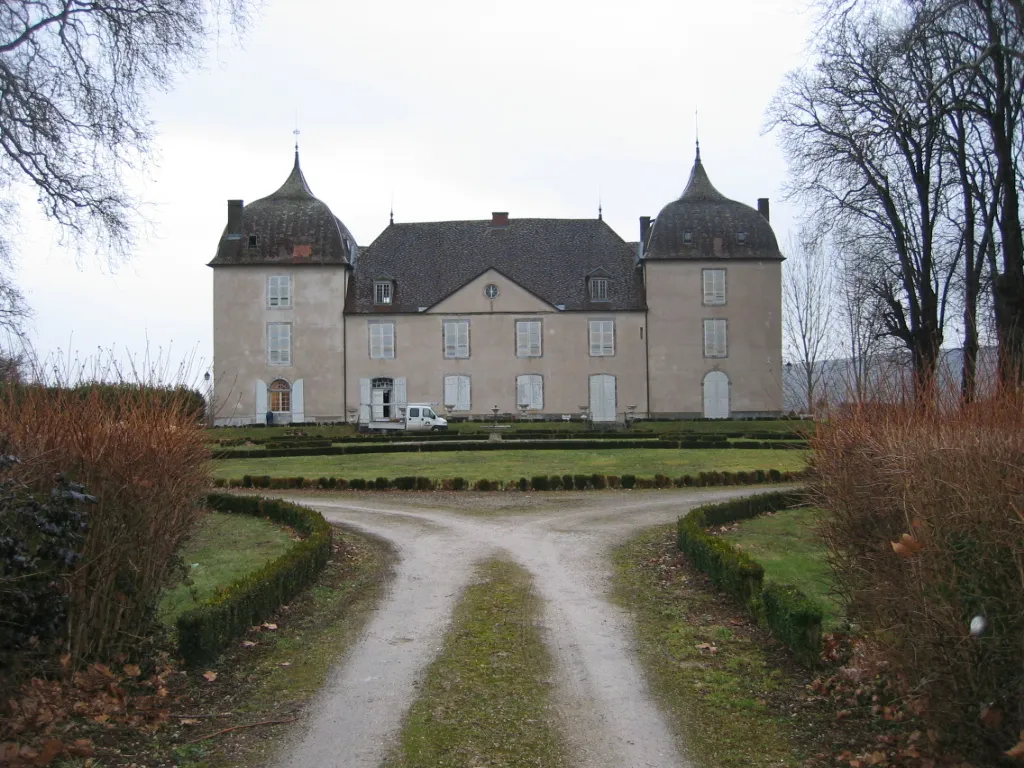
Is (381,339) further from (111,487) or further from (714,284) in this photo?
(111,487)

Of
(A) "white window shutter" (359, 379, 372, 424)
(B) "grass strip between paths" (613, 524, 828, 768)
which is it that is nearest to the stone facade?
(A) "white window shutter" (359, 379, 372, 424)

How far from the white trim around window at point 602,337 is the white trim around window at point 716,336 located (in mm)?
3925

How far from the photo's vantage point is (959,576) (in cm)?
461

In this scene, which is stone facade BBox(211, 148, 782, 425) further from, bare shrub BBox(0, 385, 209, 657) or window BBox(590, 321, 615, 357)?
bare shrub BBox(0, 385, 209, 657)

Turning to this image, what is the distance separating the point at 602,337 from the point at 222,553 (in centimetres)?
3010

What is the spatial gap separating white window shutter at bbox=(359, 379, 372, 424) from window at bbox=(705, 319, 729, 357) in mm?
14306

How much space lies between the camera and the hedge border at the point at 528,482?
1809 centimetres

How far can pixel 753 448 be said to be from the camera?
25156 millimetres

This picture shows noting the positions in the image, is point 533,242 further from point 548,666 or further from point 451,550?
point 548,666

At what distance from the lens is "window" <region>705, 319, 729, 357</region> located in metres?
39.9

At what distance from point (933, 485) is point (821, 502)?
121 inches

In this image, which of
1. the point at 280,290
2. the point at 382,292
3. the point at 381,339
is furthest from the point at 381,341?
the point at 280,290

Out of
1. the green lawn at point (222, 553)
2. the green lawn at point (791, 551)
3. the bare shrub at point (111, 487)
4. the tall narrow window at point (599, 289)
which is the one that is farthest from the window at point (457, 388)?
the bare shrub at point (111, 487)

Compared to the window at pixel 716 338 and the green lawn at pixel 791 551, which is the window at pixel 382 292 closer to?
the window at pixel 716 338
